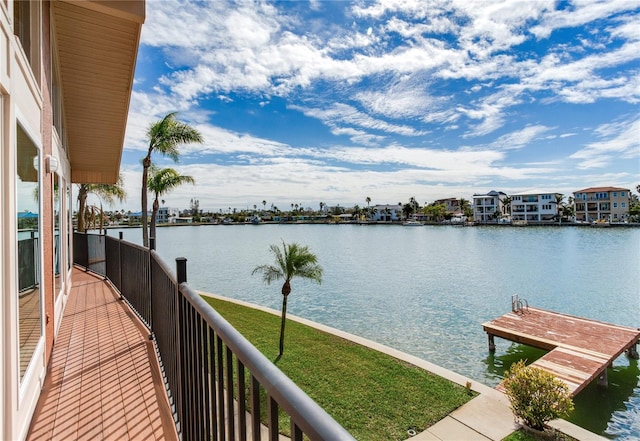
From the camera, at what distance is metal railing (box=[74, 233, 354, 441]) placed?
2.43ft

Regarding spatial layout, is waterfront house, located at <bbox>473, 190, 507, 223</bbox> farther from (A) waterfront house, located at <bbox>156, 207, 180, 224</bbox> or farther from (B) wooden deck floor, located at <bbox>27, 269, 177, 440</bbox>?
(A) waterfront house, located at <bbox>156, 207, 180, 224</bbox>

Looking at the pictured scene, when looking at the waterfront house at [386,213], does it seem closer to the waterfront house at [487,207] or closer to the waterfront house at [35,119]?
the waterfront house at [487,207]

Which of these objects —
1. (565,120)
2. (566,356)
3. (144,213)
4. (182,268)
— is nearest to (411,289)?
(566,356)

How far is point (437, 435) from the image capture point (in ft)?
16.9

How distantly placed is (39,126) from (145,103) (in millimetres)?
11506

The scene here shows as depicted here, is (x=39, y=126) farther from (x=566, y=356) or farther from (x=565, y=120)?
(x=565, y=120)

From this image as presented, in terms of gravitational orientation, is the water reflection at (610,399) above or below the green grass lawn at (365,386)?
below

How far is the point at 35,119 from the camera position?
294 centimetres

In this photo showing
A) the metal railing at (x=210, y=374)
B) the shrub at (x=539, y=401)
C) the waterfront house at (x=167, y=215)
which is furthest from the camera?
the waterfront house at (x=167, y=215)

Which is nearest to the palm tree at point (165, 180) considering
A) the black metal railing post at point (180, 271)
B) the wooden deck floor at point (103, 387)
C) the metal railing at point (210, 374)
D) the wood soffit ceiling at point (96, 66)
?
the wood soffit ceiling at point (96, 66)

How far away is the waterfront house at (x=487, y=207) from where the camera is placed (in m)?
84.8

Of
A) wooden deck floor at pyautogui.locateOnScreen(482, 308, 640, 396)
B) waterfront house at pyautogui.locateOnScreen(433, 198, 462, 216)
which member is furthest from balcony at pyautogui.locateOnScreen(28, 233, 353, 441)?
waterfront house at pyautogui.locateOnScreen(433, 198, 462, 216)

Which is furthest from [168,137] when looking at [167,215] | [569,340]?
[167,215]

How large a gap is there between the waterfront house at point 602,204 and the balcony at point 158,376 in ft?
279
